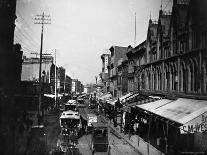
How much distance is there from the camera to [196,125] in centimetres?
1584

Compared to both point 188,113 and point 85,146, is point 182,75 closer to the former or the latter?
point 188,113

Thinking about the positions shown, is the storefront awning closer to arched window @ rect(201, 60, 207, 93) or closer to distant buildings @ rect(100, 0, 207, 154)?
distant buildings @ rect(100, 0, 207, 154)

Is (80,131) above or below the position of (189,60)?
below

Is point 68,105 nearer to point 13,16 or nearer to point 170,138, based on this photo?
point 13,16

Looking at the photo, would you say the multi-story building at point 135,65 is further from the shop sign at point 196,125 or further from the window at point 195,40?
the shop sign at point 196,125

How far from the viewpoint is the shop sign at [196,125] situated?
1571 centimetres

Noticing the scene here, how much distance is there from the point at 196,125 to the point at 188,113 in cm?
177

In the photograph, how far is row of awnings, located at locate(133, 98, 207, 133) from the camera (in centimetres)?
1582

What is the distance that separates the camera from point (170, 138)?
21906 mm

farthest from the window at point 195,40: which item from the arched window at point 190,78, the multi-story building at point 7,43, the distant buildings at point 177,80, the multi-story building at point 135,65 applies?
the multi-story building at point 7,43

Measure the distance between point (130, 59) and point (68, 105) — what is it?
1486 centimetres

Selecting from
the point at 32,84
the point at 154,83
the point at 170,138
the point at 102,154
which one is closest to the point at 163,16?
the point at 154,83

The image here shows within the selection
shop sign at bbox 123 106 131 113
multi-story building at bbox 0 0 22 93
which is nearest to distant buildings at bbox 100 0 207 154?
shop sign at bbox 123 106 131 113

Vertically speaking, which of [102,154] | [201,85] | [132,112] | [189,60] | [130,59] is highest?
[130,59]
